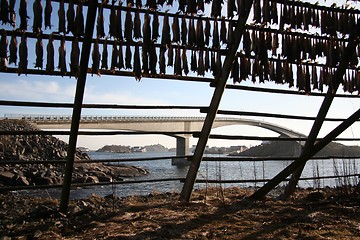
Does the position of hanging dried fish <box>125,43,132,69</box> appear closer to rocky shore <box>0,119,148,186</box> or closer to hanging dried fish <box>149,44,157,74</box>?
hanging dried fish <box>149,44,157,74</box>

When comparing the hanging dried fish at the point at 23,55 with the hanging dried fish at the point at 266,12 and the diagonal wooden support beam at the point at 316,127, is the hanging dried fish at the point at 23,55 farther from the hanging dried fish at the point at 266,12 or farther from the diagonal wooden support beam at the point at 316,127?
the diagonal wooden support beam at the point at 316,127

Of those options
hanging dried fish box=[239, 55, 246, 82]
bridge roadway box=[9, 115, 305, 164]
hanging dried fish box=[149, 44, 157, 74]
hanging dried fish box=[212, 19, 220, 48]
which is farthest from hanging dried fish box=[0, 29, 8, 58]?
bridge roadway box=[9, 115, 305, 164]

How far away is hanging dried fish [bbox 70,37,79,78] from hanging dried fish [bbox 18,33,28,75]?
434mm

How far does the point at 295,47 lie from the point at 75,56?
2.73m

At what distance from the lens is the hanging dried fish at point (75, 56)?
2896 millimetres

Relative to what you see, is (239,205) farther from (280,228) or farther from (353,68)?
(353,68)

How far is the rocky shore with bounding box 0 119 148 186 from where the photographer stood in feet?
57.8

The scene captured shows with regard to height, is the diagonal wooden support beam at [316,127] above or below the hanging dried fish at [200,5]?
below

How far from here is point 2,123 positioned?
26891 mm

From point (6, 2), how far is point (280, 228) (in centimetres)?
320

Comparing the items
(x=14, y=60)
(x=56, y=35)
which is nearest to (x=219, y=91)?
(x=56, y=35)

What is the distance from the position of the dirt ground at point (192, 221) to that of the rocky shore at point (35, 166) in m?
12.2

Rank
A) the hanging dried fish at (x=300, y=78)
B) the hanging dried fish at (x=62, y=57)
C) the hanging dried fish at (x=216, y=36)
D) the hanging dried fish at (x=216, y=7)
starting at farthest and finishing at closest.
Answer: the hanging dried fish at (x=300, y=78)
the hanging dried fish at (x=216, y=36)
the hanging dried fish at (x=216, y=7)
the hanging dried fish at (x=62, y=57)

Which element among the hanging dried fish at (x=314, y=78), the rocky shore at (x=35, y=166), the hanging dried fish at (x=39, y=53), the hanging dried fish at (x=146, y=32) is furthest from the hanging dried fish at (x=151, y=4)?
the rocky shore at (x=35, y=166)
